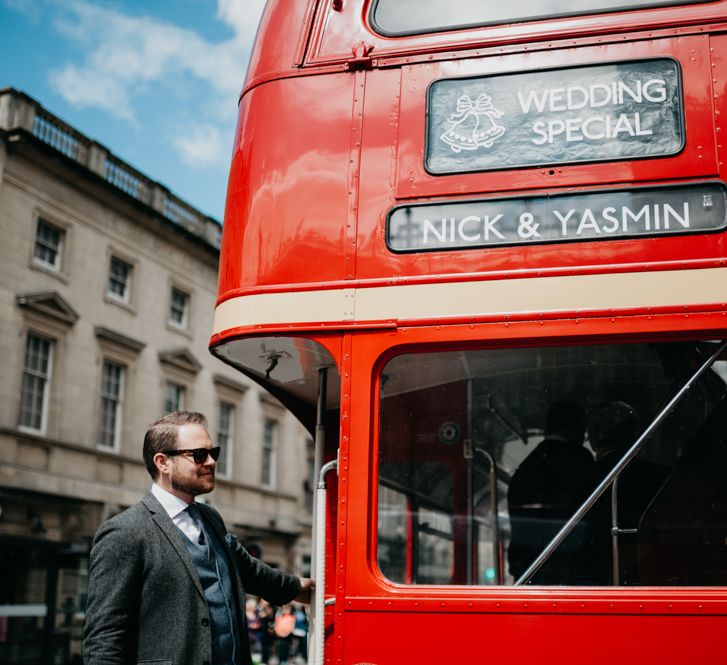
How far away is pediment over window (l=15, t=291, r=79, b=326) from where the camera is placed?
793 inches

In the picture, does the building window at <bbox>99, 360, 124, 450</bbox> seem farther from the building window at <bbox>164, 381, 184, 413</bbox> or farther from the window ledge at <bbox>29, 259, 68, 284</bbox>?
the window ledge at <bbox>29, 259, 68, 284</bbox>

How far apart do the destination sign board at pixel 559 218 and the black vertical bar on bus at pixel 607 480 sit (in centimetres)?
51

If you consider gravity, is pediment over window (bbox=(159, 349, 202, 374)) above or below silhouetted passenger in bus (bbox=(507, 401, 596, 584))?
above

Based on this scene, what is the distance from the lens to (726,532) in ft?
10.3

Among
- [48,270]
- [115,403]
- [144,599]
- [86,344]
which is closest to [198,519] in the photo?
[144,599]

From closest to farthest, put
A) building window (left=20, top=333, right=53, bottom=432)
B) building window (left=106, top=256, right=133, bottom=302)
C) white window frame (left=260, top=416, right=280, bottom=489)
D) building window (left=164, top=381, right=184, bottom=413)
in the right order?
building window (left=20, top=333, right=53, bottom=432) < building window (left=106, top=256, right=133, bottom=302) < building window (left=164, top=381, right=184, bottom=413) < white window frame (left=260, top=416, right=280, bottom=489)

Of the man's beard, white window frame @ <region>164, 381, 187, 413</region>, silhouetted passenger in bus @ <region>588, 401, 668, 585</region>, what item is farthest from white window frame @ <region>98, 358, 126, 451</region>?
silhouetted passenger in bus @ <region>588, 401, 668, 585</region>

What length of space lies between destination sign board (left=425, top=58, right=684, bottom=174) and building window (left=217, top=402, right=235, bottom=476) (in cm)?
2389

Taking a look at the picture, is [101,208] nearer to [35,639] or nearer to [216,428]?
[216,428]

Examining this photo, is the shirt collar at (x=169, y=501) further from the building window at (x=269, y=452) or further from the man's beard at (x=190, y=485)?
the building window at (x=269, y=452)

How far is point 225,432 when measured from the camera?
27375 mm

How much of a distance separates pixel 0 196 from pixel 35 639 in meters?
10.1

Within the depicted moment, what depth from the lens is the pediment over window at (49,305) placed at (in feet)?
66.1

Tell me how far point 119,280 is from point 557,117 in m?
21.5
